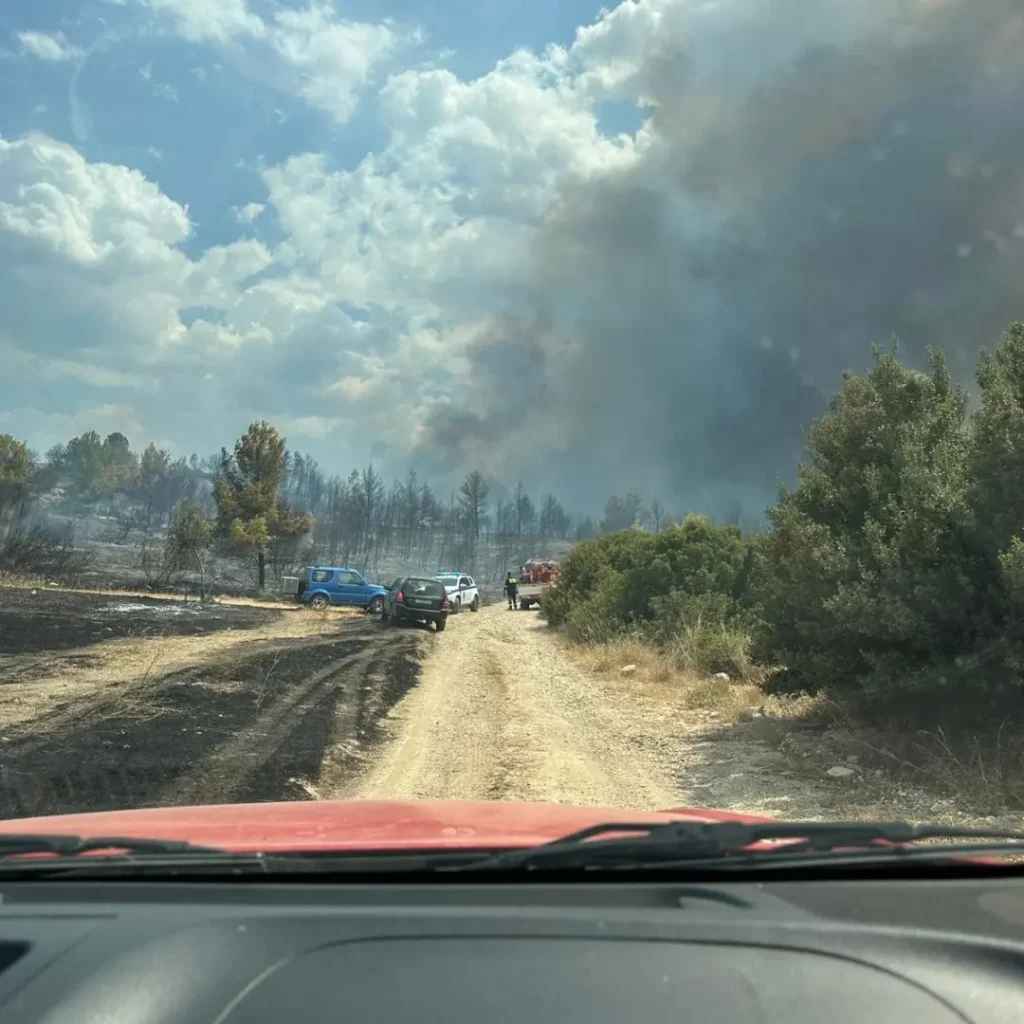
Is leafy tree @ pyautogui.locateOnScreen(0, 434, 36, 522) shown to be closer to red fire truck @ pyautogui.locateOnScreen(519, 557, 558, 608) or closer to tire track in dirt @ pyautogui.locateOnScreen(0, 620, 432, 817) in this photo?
red fire truck @ pyautogui.locateOnScreen(519, 557, 558, 608)

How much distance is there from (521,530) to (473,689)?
3854 inches

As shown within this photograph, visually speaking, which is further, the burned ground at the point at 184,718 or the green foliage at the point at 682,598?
the green foliage at the point at 682,598

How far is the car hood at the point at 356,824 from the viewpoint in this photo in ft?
9.31

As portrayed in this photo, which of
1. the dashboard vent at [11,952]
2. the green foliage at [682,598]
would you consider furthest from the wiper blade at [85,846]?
the green foliage at [682,598]

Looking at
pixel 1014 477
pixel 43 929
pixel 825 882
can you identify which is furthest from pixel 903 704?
pixel 43 929

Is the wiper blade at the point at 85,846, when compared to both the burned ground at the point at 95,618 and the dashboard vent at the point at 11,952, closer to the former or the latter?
the dashboard vent at the point at 11,952

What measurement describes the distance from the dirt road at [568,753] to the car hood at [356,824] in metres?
3.96

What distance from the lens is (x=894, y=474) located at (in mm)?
9930

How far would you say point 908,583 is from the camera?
8695mm

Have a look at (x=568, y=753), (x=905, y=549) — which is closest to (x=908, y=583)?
(x=905, y=549)

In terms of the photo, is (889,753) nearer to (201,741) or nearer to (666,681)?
(201,741)

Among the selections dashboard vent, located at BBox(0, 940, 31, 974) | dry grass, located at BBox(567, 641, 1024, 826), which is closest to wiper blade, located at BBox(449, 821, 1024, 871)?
dashboard vent, located at BBox(0, 940, 31, 974)

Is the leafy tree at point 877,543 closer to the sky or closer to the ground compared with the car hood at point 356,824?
closer to the sky

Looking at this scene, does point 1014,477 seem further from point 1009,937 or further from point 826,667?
point 1009,937
